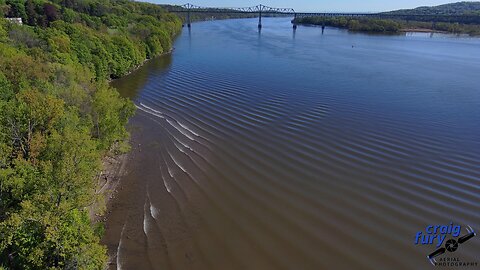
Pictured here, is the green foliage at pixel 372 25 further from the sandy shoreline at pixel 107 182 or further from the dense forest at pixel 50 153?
the sandy shoreline at pixel 107 182

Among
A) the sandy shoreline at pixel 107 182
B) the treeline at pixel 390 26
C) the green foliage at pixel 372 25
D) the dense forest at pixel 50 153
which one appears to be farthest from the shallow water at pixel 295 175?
the treeline at pixel 390 26

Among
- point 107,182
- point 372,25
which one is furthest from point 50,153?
point 372,25

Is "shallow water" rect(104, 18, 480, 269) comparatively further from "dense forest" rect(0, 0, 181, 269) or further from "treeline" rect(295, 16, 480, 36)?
"treeline" rect(295, 16, 480, 36)

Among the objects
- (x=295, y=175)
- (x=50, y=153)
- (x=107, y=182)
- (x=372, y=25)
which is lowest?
(x=107, y=182)

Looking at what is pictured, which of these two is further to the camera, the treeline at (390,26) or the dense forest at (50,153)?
the treeline at (390,26)

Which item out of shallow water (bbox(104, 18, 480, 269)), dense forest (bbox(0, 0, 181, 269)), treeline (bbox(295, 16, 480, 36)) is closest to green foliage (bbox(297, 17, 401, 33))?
treeline (bbox(295, 16, 480, 36))

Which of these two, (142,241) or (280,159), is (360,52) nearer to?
(280,159)

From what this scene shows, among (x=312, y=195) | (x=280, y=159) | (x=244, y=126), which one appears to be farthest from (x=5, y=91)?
(x=312, y=195)

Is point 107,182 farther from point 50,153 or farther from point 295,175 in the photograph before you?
point 295,175
